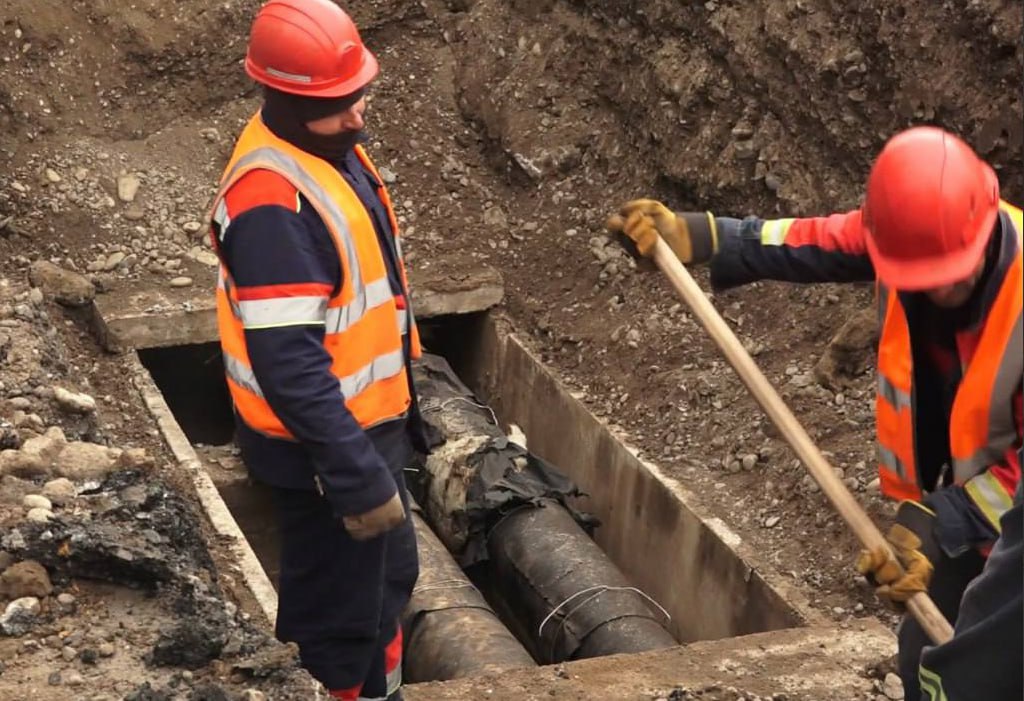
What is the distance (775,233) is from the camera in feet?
12.5

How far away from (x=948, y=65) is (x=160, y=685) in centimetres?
413

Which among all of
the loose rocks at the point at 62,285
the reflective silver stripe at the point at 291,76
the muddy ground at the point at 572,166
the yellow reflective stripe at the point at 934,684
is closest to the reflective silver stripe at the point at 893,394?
the yellow reflective stripe at the point at 934,684

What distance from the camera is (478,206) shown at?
319 inches

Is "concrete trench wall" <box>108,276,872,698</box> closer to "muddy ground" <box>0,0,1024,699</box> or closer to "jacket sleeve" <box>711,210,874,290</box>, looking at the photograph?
"muddy ground" <box>0,0,1024,699</box>

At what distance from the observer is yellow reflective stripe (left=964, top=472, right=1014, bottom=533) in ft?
10.6

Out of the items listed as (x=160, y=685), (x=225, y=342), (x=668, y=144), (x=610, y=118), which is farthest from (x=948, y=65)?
(x=160, y=685)

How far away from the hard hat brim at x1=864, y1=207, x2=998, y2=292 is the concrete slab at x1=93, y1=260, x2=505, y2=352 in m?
4.48

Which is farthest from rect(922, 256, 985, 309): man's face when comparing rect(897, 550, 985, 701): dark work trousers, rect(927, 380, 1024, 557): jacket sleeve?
rect(897, 550, 985, 701): dark work trousers

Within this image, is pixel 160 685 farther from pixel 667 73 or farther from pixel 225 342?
pixel 667 73

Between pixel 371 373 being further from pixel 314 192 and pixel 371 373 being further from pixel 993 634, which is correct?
pixel 993 634

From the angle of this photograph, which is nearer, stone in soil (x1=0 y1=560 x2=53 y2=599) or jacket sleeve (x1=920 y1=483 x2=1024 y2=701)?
jacket sleeve (x1=920 y1=483 x2=1024 y2=701)

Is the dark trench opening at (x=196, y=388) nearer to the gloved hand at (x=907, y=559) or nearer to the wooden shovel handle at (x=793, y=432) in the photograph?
the wooden shovel handle at (x=793, y=432)

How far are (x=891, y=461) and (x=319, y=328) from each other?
1.50 meters

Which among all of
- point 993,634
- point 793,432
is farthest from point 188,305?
point 993,634
